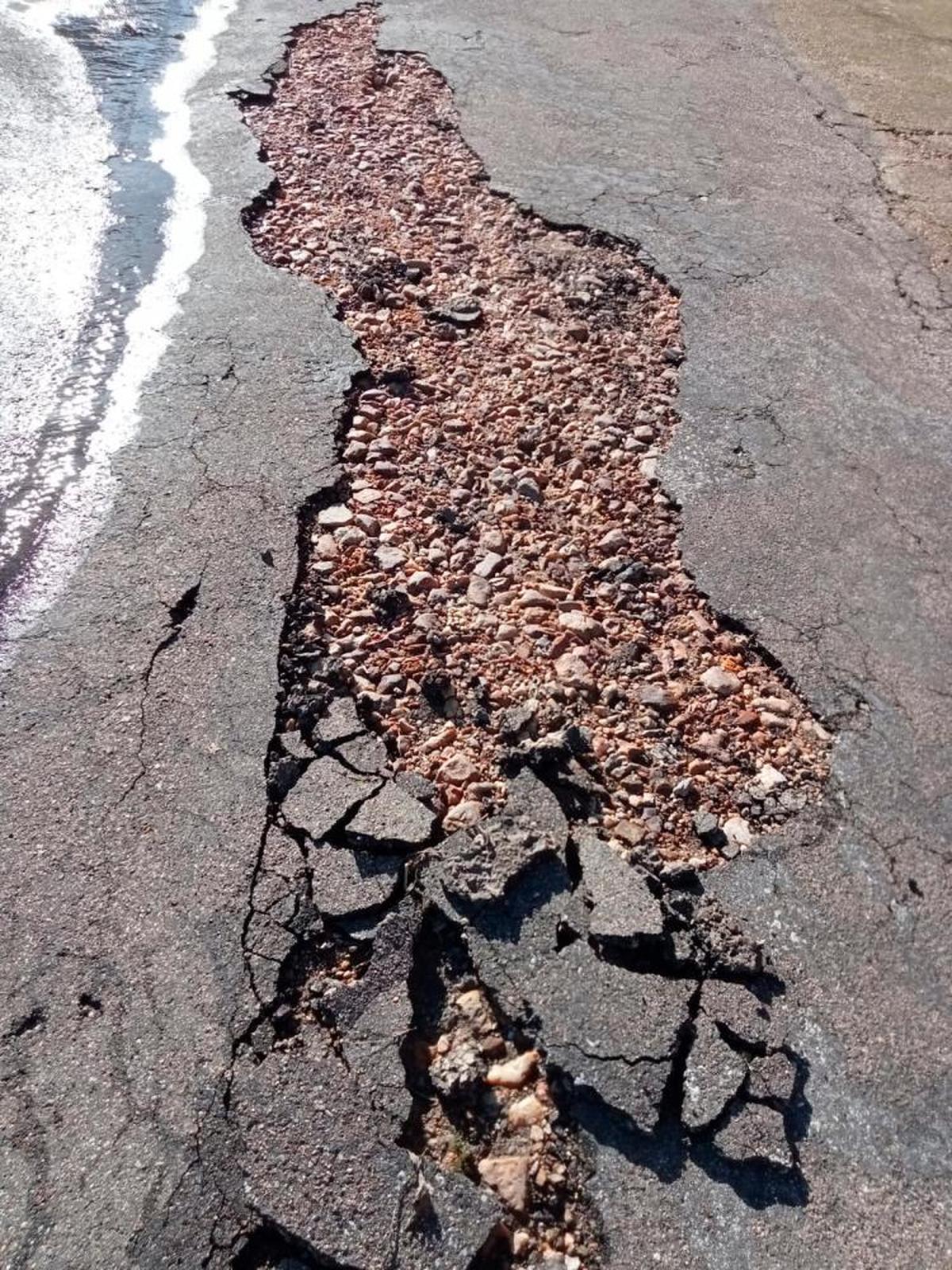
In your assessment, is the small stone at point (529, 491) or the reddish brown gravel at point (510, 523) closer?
the reddish brown gravel at point (510, 523)

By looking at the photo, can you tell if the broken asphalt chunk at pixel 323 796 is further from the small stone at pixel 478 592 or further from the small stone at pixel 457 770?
the small stone at pixel 478 592

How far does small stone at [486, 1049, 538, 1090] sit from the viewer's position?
8.09ft

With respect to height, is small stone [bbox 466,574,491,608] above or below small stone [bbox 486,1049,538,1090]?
above

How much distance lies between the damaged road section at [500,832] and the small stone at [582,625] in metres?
0.01

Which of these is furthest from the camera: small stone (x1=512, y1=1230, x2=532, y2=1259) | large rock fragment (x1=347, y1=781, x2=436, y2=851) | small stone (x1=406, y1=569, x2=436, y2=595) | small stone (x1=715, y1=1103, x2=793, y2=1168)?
small stone (x1=406, y1=569, x2=436, y2=595)

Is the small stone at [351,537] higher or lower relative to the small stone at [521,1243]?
higher

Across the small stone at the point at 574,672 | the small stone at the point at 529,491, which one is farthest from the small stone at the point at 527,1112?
the small stone at the point at 529,491

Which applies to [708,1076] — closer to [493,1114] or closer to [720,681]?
[493,1114]

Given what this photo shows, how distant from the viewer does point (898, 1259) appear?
2.28 metres

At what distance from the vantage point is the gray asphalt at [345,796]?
2.29 metres

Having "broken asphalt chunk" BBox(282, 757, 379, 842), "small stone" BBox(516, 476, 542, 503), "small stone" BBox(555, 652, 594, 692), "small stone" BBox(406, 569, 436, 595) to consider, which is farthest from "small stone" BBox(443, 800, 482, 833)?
"small stone" BBox(516, 476, 542, 503)

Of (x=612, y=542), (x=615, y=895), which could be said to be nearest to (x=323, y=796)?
(x=615, y=895)

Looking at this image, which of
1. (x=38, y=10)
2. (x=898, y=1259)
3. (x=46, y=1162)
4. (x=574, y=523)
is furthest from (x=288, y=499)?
(x=38, y=10)

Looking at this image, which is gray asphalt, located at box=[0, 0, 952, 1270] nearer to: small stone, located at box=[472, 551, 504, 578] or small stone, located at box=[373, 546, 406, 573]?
small stone, located at box=[373, 546, 406, 573]
